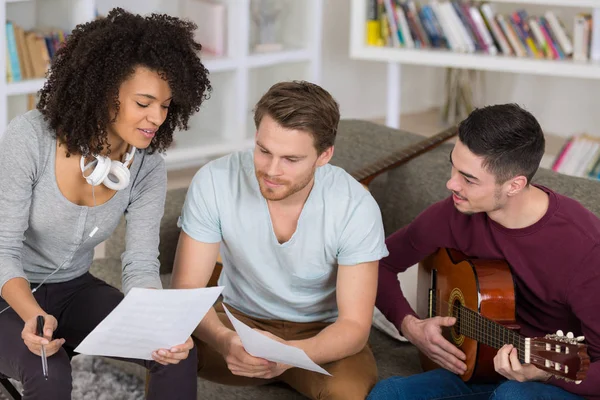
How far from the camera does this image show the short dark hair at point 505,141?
2.10 meters

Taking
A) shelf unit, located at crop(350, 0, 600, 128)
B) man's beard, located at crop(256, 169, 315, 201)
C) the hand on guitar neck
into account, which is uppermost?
man's beard, located at crop(256, 169, 315, 201)

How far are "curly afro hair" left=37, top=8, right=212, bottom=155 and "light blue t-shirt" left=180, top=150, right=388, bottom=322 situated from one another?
0.77 feet

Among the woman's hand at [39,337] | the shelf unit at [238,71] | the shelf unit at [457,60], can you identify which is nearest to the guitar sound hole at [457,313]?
the woman's hand at [39,337]

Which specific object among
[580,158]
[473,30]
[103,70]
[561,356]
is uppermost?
[103,70]

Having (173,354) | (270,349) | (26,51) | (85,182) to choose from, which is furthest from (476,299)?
(26,51)

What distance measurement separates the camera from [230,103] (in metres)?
4.89

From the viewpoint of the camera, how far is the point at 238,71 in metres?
4.79

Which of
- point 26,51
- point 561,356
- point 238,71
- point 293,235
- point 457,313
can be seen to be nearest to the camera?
point 561,356

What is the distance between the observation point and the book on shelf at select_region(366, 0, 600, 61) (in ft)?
14.6

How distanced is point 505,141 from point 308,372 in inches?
26.9

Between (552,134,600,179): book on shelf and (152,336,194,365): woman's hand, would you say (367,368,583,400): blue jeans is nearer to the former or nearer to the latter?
(152,336,194,365): woman's hand

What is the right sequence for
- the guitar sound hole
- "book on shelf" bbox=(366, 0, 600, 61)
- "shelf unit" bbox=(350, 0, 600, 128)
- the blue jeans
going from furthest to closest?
"book on shelf" bbox=(366, 0, 600, 61)
"shelf unit" bbox=(350, 0, 600, 128)
the guitar sound hole
the blue jeans

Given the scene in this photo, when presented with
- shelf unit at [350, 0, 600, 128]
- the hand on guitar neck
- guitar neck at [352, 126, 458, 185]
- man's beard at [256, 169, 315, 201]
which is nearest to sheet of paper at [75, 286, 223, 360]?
man's beard at [256, 169, 315, 201]

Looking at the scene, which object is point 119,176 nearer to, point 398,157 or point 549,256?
point 549,256
